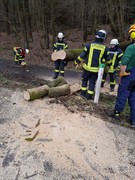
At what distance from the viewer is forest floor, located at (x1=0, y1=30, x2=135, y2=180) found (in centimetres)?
366

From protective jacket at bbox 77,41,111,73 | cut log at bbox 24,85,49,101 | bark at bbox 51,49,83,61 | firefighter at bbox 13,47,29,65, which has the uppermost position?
protective jacket at bbox 77,41,111,73

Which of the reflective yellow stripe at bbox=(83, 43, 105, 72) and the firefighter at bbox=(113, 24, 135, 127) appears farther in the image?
the reflective yellow stripe at bbox=(83, 43, 105, 72)

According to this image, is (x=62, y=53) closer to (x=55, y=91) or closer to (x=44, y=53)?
(x=55, y=91)

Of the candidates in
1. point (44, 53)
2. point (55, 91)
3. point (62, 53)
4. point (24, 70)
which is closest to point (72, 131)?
point (55, 91)

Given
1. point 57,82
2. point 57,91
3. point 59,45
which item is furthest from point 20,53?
point 57,91

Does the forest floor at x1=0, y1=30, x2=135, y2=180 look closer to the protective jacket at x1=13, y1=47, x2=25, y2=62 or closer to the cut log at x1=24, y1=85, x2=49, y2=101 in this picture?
the cut log at x1=24, y1=85, x2=49, y2=101

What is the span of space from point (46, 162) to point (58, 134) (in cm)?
84

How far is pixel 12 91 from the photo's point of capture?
6.94 meters

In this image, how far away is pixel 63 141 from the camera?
14.2ft

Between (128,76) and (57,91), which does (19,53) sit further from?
(128,76)

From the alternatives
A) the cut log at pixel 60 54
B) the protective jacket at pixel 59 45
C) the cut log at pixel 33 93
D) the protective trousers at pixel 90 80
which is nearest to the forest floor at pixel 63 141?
the cut log at pixel 33 93

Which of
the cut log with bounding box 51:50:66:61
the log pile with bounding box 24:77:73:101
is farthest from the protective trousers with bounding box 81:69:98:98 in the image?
the cut log with bounding box 51:50:66:61

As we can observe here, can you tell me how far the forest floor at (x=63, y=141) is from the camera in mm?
3658

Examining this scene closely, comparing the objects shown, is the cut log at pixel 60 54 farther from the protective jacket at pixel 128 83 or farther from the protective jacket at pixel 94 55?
the protective jacket at pixel 128 83
